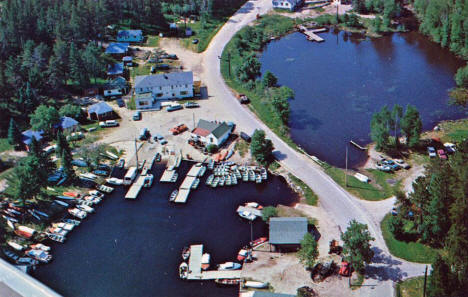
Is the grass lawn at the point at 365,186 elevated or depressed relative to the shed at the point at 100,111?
depressed

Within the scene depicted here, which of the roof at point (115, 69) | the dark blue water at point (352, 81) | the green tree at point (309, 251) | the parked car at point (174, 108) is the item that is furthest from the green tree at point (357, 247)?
the roof at point (115, 69)

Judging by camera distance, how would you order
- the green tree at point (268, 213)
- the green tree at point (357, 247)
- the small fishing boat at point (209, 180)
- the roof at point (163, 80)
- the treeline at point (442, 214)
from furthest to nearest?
the roof at point (163, 80) → the small fishing boat at point (209, 180) → the green tree at point (268, 213) → the green tree at point (357, 247) → the treeline at point (442, 214)

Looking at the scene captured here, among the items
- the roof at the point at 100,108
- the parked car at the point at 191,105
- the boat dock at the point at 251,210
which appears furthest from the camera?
the parked car at the point at 191,105

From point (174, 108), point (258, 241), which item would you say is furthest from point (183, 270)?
point (174, 108)

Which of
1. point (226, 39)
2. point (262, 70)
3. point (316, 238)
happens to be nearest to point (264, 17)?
point (226, 39)

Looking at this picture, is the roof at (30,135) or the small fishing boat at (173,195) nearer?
the small fishing boat at (173,195)

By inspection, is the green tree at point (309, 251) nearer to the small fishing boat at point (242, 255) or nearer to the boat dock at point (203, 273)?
the small fishing boat at point (242, 255)

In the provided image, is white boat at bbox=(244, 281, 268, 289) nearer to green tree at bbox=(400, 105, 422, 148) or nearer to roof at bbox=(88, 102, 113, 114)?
green tree at bbox=(400, 105, 422, 148)
